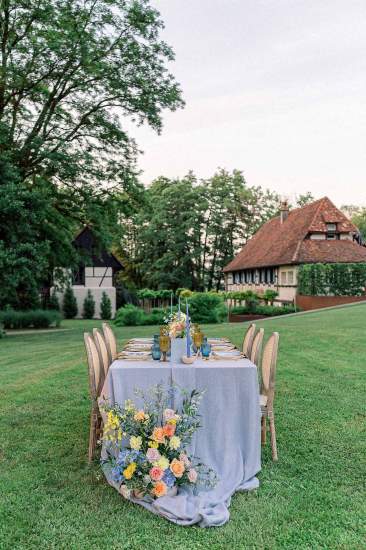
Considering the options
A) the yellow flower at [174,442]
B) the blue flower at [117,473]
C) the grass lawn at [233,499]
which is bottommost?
the grass lawn at [233,499]

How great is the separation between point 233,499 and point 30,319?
2112cm

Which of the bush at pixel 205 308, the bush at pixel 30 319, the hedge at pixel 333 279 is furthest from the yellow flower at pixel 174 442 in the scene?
the hedge at pixel 333 279

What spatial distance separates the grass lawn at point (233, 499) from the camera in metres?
3.43

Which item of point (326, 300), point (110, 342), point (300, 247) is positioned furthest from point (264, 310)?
point (110, 342)

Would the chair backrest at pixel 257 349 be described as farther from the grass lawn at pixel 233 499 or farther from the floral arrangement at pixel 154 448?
the floral arrangement at pixel 154 448

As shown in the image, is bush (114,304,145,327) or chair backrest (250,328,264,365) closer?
chair backrest (250,328,264,365)

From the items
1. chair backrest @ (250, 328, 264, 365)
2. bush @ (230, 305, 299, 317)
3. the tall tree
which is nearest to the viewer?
chair backrest @ (250, 328, 264, 365)

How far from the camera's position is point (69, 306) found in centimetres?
3055

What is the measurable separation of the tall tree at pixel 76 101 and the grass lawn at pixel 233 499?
1005cm

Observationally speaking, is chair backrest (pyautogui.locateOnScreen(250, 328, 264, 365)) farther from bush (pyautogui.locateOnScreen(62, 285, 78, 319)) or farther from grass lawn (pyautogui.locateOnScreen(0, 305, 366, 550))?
bush (pyautogui.locateOnScreen(62, 285, 78, 319))

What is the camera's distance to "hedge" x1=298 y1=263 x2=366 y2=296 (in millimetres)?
25625

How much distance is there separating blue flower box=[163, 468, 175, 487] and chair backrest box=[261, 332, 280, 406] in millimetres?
1519

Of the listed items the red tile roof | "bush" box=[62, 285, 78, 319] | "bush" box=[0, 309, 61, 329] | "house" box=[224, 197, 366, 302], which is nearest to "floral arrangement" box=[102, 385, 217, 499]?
"bush" box=[0, 309, 61, 329]

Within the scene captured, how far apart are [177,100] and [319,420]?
1465 cm
